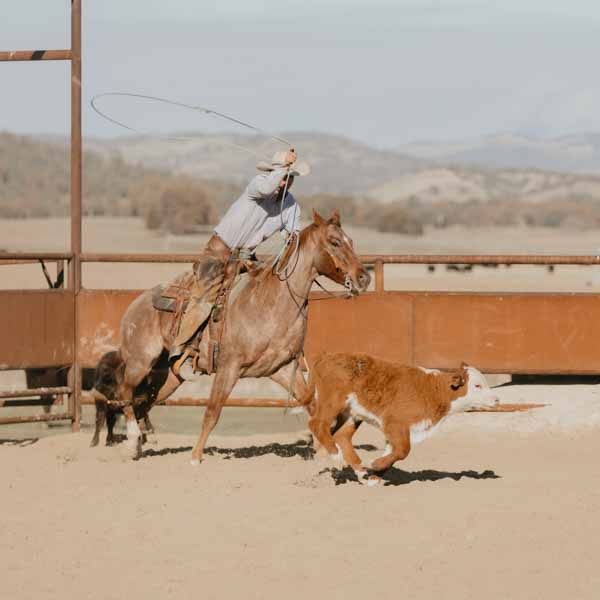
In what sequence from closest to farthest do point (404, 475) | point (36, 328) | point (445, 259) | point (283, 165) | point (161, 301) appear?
point (404, 475)
point (283, 165)
point (161, 301)
point (445, 259)
point (36, 328)

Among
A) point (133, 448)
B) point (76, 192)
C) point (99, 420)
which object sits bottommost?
point (133, 448)

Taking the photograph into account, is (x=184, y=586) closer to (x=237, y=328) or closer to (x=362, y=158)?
(x=237, y=328)

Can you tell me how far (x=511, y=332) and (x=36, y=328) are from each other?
4214 mm

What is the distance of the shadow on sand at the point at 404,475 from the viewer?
9.37 metres

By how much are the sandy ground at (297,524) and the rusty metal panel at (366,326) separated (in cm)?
139

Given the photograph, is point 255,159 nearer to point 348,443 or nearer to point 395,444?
point 348,443

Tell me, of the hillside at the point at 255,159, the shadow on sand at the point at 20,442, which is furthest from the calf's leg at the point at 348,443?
the hillside at the point at 255,159

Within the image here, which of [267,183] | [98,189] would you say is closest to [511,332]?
[267,183]

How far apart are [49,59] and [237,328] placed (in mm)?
3643

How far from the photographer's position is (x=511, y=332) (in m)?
12.2

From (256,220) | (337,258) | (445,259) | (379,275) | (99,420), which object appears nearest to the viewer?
(337,258)

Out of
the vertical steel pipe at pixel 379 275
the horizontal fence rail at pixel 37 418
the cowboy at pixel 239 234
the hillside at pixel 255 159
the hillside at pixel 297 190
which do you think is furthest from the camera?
the hillside at pixel 255 159

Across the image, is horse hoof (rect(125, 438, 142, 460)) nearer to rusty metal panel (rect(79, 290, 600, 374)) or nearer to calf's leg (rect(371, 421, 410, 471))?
rusty metal panel (rect(79, 290, 600, 374))

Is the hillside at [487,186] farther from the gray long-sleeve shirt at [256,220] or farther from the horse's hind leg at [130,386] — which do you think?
the gray long-sleeve shirt at [256,220]
